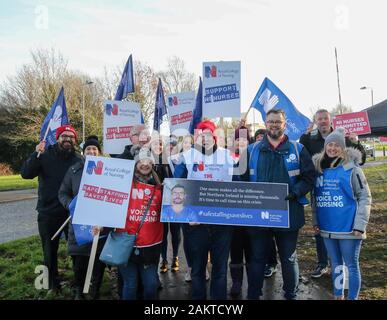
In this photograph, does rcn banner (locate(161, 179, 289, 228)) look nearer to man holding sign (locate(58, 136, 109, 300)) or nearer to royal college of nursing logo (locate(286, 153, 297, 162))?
royal college of nursing logo (locate(286, 153, 297, 162))

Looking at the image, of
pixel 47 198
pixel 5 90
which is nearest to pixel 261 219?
pixel 47 198

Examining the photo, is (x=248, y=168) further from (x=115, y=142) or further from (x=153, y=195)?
(x=115, y=142)

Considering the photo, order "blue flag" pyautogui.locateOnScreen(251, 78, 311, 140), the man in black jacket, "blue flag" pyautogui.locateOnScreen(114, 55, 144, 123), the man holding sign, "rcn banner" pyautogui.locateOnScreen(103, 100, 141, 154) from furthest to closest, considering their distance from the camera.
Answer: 1. "blue flag" pyautogui.locateOnScreen(114, 55, 144, 123)
2. "rcn banner" pyautogui.locateOnScreen(103, 100, 141, 154)
3. "blue flag" pyautogui.locateOnScreen(251, 78, 311, 140)
4. the man in black jacket
5. the man holding sign

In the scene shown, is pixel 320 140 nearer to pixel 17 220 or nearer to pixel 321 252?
pixel 321 252

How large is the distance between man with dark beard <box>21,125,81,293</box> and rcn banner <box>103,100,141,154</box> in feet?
6.34

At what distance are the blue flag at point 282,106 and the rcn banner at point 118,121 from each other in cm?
235

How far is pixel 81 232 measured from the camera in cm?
446

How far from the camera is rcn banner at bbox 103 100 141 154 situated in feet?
23.5

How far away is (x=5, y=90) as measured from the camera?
37000 millimetres

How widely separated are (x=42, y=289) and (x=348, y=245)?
Answer: 4005 mm

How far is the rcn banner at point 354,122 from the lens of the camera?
10328 mm

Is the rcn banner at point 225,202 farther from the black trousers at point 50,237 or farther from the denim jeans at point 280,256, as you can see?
the black trousers at point 50,237

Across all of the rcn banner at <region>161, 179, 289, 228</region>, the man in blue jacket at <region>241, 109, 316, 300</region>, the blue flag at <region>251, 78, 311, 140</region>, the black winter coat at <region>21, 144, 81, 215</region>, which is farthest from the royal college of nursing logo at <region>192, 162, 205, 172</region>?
the blue flag at <region>251, 78, 311, 140</region>

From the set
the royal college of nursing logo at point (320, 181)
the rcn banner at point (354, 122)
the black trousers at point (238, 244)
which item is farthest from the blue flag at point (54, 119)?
the rcn banner at point (354, 122)
